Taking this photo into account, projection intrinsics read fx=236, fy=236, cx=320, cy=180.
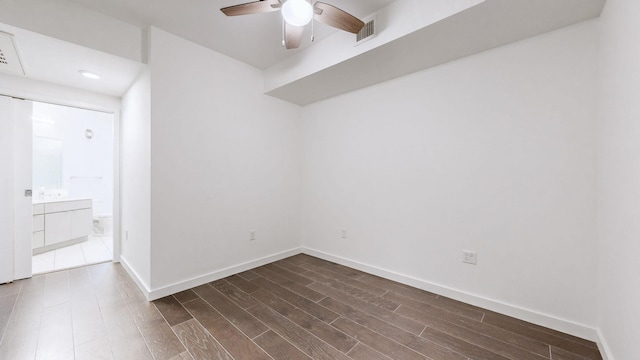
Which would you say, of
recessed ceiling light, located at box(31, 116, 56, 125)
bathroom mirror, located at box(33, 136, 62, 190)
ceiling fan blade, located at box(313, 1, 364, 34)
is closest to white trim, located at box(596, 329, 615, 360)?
ceiling fan blade, located at box(313, 1, 364, 34)

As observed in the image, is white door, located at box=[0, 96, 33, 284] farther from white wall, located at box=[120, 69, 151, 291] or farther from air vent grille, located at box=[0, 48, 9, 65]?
white wall, located at box=[120, 69, 151, 291]

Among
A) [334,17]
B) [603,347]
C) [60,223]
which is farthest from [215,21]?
[60,223]

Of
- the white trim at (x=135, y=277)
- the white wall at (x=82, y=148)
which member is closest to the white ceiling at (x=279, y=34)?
the white trim at (x=135, y=277)

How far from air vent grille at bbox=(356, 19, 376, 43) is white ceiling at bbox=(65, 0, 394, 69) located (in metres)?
0.10

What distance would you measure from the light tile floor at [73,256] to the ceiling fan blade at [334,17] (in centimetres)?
409

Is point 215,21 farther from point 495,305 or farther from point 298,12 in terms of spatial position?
point 495,305

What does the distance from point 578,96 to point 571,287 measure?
1.42m

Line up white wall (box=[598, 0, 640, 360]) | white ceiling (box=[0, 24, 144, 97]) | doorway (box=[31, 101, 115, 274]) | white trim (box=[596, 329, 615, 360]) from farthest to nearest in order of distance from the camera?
doorway (box=[31, 101, 115, 274]) < white ceiling (box=[0, 24, 144, 97]) < white trim (box=[596, 329, 615, 360]) < white wall (box=[598, 0, 640, 360])

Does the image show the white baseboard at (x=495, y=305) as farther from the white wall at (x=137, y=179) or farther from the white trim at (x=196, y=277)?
the white wall at (x=137, y=179)

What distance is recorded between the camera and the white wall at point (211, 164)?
2.32 meters

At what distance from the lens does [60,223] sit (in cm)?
383

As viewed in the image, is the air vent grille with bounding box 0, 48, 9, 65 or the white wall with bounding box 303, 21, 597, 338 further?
Result: the air vent grille with bounding box 0, 48, 9, 65

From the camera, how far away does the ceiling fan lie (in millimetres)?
1551

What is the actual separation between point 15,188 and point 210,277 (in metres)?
2.39
